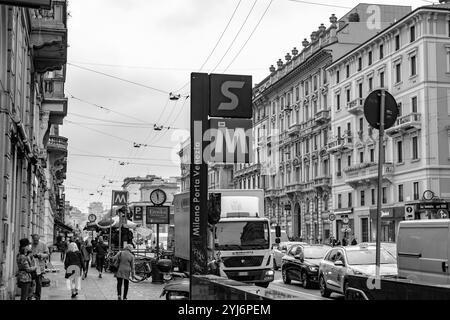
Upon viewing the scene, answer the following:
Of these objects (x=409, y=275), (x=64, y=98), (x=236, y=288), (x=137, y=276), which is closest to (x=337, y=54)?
(x=64, y=98)

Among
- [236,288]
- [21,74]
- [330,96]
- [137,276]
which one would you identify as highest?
[330,96]

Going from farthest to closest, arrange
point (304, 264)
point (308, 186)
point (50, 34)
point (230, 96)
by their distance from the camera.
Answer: point (308, 186)
point (304, 264)
point (50, 34)
point (230, 96)

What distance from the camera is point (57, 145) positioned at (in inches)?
1809

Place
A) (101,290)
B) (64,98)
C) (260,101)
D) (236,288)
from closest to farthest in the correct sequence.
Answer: (236,288), (101,290), (64,98), (260,101)

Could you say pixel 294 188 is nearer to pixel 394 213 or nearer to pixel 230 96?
pixel 394 213

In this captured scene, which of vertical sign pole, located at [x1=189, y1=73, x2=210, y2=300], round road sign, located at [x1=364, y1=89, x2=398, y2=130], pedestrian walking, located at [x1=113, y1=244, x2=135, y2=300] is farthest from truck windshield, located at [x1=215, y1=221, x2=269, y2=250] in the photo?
round road sign, located at [x1=364, y1=89, x2=398, y2=130]

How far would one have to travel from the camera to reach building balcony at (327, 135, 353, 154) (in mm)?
59809

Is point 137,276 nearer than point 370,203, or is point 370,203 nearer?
point 137,276

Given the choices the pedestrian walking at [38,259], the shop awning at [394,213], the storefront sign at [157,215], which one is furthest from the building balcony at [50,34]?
the shop awning at [394,213]

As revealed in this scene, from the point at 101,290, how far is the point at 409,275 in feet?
34.9

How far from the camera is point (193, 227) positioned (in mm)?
10516

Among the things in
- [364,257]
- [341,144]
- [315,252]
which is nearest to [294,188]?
[341,144]

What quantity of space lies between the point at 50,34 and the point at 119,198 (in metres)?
9.55
